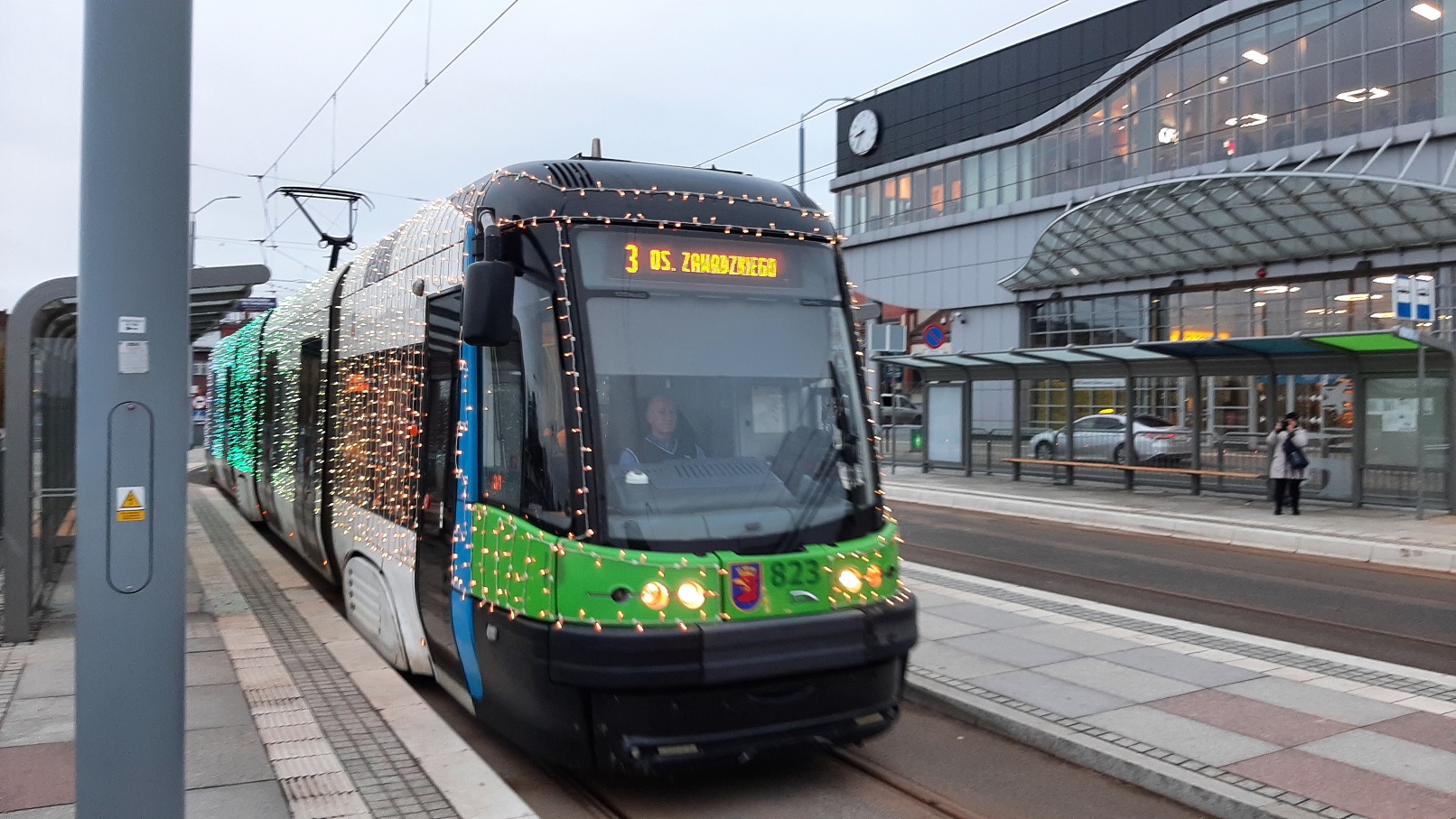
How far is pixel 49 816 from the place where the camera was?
4762mm

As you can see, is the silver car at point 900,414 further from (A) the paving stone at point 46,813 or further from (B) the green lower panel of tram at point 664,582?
(A) the paving stone at point 46,813

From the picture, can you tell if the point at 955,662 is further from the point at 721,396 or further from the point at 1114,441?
the point at 1114,441

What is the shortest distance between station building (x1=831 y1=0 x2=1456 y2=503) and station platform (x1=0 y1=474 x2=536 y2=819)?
1454cm

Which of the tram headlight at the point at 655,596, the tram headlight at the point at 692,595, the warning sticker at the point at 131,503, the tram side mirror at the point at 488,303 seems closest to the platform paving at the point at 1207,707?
the tram headlight at the point at 692,595

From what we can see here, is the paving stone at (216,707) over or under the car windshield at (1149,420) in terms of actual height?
under

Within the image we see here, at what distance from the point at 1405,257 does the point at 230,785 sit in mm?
28149

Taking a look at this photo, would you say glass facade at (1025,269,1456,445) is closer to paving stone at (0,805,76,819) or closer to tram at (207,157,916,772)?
tram at (207,157,916,772)

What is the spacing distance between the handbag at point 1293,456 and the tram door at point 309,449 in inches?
→ 554

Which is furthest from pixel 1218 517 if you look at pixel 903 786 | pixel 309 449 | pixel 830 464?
pixel 830 464

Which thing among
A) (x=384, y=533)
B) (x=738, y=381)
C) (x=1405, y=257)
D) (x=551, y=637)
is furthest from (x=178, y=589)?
(x=1405, y=257)

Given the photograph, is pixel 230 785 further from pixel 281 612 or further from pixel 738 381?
pixel 281 612

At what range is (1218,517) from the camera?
55.8 feet

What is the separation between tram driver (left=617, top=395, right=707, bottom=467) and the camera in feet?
17.1

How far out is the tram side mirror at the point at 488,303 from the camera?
5160 mm
